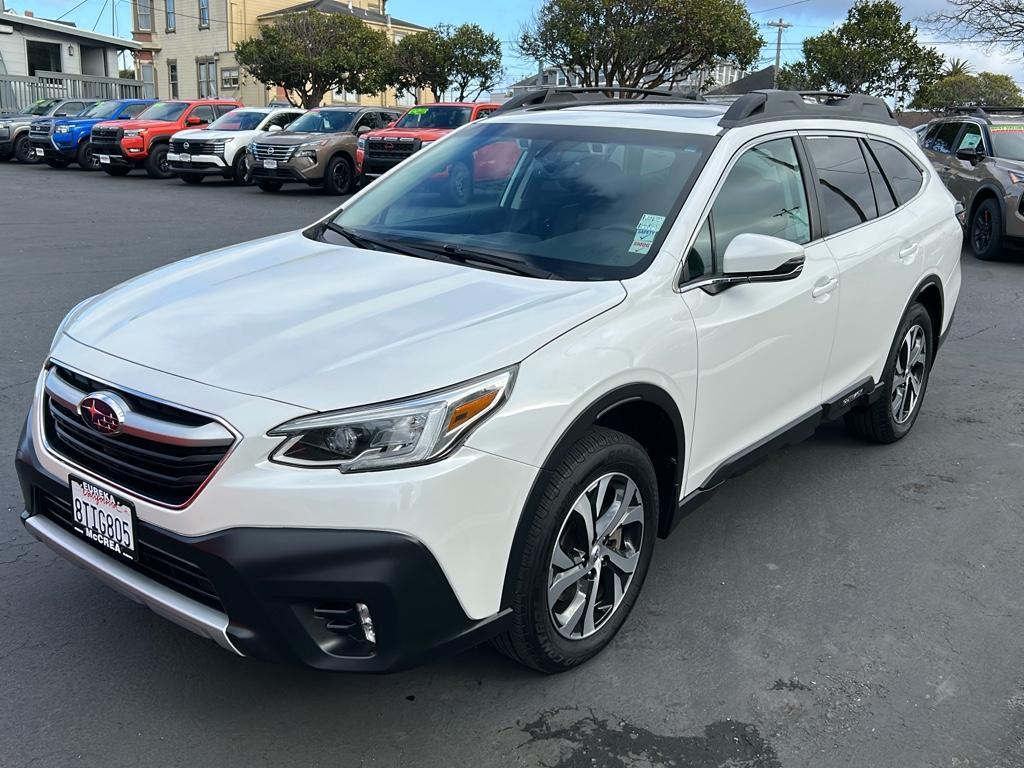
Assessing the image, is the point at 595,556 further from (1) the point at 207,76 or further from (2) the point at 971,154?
(1) the point at 207,76

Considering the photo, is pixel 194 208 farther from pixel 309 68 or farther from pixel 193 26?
pixel 193 26

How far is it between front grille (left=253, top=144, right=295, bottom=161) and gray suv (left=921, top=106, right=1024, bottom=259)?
11286 millimetres

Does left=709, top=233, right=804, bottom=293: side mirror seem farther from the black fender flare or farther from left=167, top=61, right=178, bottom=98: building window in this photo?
left=167, top=61, right=178, bottom=98: building window

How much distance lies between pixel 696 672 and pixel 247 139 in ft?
64.0

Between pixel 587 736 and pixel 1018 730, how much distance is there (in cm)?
131

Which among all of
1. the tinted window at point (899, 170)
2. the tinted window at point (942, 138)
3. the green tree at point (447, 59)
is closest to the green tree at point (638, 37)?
the green tree at point (447, 59)

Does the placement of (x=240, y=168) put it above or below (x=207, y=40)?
below

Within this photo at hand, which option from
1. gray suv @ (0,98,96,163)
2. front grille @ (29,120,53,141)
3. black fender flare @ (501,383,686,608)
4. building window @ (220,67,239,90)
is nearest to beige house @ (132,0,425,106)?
building window @ (220,67,239,90)

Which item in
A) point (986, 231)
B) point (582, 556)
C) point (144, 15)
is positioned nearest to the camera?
point (582, 556)

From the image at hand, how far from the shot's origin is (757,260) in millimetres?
3354

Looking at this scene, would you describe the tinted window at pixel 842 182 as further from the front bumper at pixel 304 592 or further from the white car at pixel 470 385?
the front bumper at pixel 304 592

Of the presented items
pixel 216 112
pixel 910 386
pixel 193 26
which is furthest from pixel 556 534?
pixel 193 26

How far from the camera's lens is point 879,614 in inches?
142

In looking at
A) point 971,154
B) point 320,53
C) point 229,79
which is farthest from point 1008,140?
point 229,79
